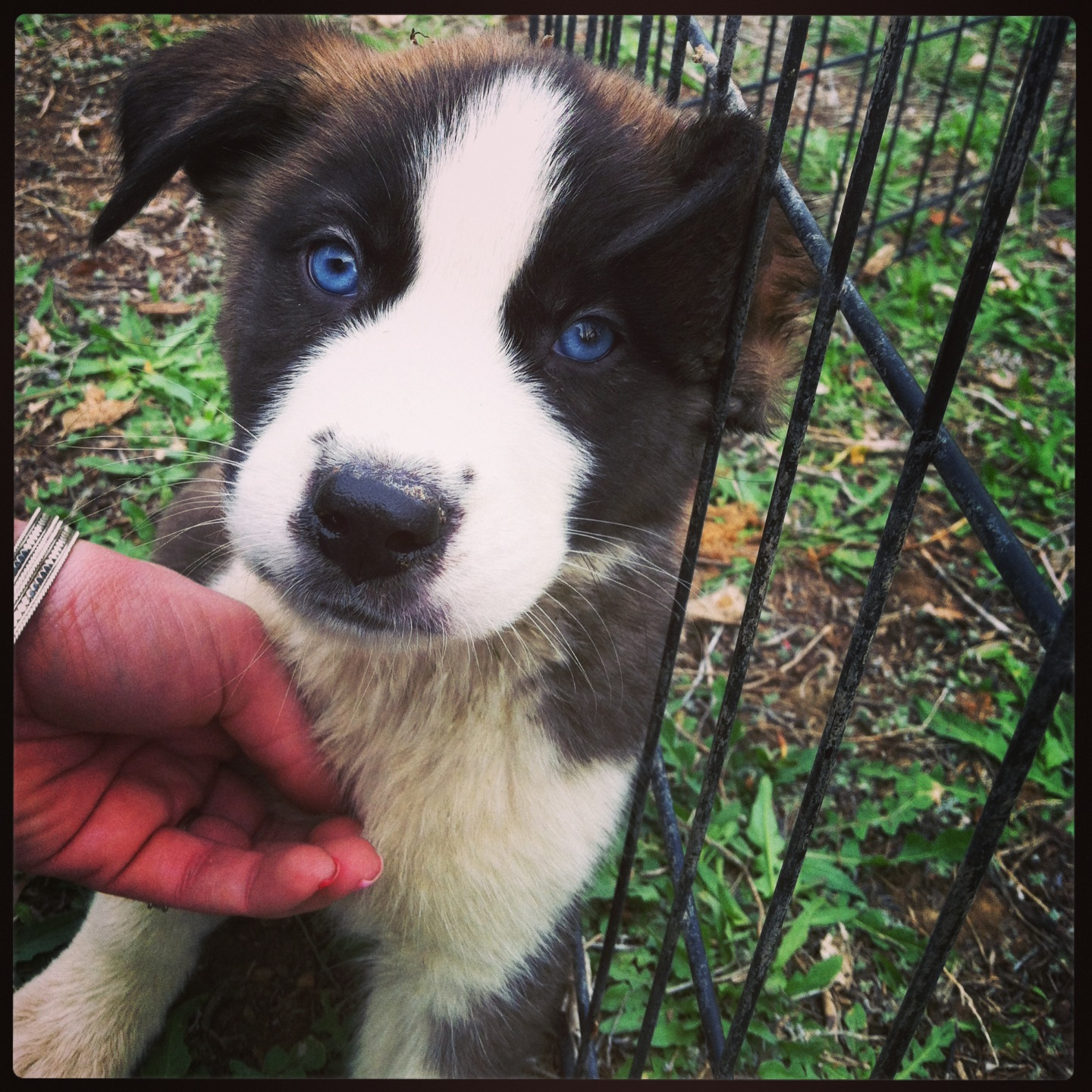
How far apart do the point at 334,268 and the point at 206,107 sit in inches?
14.0

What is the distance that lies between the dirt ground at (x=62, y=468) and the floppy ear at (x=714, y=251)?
3.45ft

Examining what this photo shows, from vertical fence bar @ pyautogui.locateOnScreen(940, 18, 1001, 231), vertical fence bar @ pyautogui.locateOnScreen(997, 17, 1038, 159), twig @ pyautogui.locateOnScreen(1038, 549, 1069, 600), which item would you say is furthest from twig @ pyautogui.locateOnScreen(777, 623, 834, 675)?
vertical fence bar @ pyautogui.locateOnScreen(940, 18, 1001, 231)

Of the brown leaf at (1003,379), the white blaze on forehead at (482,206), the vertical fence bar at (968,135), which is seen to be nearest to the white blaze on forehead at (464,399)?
the white blaze on forehead at (482,206)

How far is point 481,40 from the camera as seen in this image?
1.76 metres

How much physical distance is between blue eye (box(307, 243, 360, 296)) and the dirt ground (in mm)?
616

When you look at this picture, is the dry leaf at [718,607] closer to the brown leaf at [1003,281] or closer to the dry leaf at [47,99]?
the brown leaf at [1003,281]

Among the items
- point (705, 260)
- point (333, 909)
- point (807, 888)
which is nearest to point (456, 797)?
point (333, 909)

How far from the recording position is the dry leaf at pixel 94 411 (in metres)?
3.06

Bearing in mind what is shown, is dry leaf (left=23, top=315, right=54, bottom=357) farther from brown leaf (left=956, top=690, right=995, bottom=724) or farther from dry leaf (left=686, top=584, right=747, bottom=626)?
brown leaf (left=956, top=690, right=995, bottom=724)

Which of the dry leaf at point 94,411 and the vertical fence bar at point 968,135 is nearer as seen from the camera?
the dry leaf at point 94,411

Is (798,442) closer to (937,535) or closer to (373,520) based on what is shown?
(373,520)

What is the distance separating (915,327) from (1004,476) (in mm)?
783

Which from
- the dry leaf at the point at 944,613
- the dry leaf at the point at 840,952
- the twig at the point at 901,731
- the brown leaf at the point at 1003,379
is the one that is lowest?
the dry leaf at the point at 840,952

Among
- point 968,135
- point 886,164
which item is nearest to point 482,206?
point 886,164
